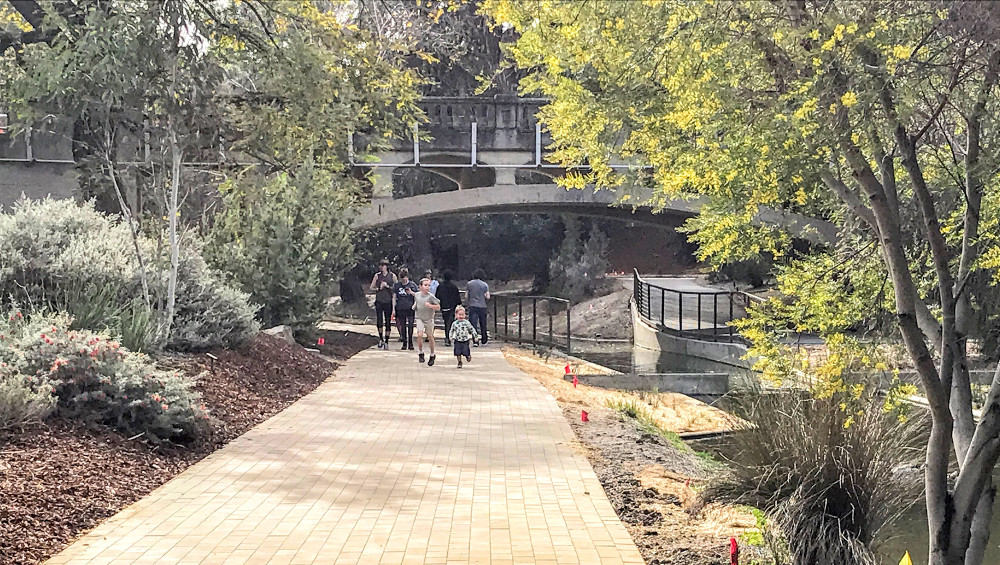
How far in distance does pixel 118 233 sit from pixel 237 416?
16.2ft

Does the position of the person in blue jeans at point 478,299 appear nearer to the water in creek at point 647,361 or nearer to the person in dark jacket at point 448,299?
the person in dark jacket at point 448,299

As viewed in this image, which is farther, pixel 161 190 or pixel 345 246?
pixel 345 246

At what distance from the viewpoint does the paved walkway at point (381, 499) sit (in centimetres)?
574

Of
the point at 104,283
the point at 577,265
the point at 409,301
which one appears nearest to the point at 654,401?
the point at 409,301

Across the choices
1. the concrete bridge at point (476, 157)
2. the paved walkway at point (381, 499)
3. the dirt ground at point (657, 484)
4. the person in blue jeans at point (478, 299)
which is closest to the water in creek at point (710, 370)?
the dirt ground at point (657, 484)

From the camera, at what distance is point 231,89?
594 inches

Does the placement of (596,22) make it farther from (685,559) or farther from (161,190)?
(161,190)

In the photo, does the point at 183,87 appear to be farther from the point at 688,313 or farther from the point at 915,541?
the point at 688,313

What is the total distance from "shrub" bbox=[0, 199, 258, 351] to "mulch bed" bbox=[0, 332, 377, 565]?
29.6 inches

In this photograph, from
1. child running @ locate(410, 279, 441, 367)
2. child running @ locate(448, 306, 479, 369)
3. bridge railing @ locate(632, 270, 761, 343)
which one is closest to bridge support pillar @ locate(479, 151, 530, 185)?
bridge railing @ locate(632, 270, 761, 343)

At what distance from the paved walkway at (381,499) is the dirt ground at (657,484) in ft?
0.55

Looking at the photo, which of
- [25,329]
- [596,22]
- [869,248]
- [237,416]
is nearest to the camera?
[596,22]

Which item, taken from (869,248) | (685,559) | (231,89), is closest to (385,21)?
(231,89)

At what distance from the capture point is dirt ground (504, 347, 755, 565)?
6137 mm
